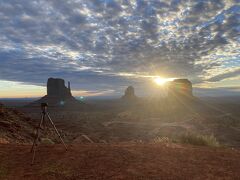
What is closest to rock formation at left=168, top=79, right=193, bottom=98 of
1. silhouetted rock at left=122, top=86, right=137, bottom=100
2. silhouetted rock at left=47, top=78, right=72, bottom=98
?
silhouetted rock at left=47, top=78, right=72, bottom=98

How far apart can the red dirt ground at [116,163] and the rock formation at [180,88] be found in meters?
91.1

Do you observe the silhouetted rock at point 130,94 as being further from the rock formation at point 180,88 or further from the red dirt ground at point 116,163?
the red dirt ground at point 116,163

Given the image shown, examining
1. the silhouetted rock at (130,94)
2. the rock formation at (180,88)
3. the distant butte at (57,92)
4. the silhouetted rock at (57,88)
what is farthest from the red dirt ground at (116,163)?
the silhouetted rock at (130,94)

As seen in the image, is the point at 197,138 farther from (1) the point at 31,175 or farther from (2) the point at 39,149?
(1) the point at 31,175

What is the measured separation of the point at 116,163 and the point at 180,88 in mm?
102340

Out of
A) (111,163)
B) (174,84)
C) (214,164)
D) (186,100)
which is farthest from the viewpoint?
(174,84)

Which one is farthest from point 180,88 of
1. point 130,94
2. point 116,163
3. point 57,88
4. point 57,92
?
point 116,163

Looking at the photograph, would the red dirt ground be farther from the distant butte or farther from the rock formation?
the distant butte

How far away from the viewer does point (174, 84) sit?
110 metres

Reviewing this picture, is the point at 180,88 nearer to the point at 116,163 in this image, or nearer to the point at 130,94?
the point at 130,94

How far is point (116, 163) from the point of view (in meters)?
7.95

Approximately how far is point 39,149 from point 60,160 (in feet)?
6.26

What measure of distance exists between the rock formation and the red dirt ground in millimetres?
91080

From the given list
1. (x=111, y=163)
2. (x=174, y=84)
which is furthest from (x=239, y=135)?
(x=174, y=84)
